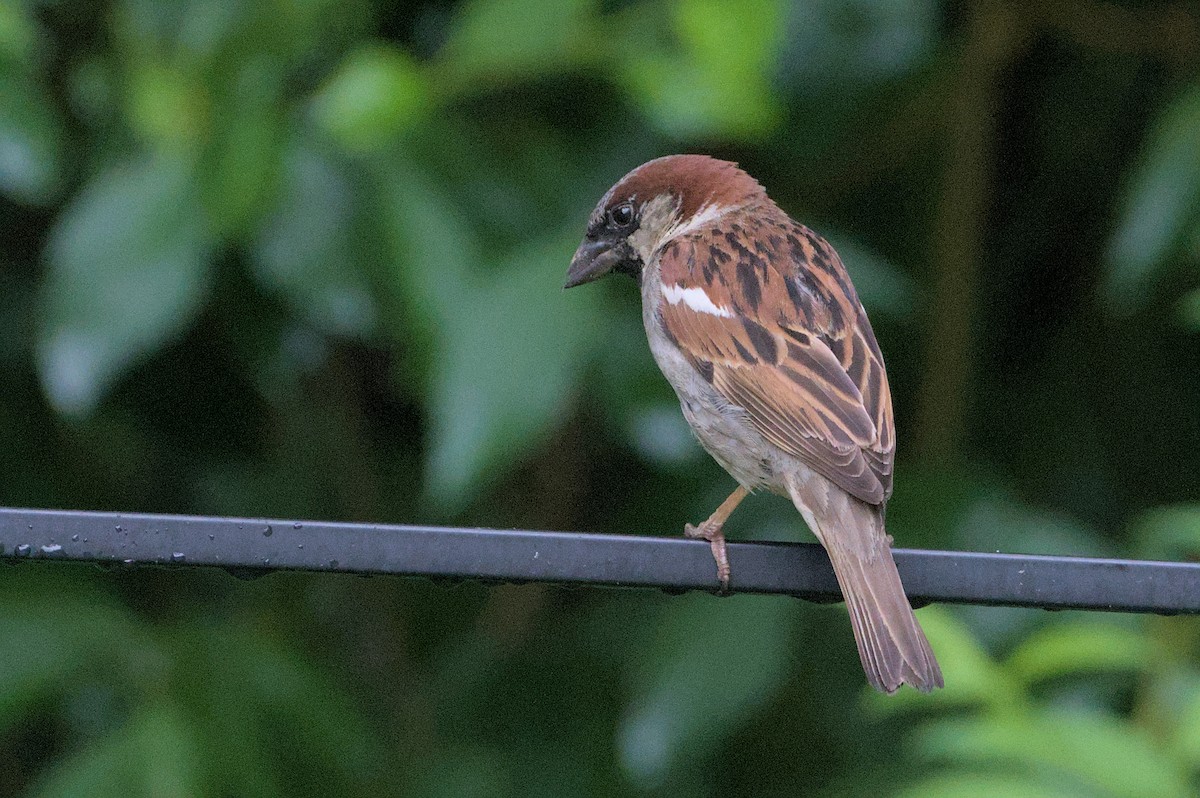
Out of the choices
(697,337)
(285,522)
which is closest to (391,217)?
(697,337)

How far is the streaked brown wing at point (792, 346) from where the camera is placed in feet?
8.75

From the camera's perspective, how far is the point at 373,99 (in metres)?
3.14

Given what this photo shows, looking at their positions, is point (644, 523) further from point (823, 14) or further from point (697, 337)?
point (823, 14)

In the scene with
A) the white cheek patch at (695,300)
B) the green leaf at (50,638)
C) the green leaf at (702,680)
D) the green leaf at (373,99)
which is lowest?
the green leaf at (50,638)

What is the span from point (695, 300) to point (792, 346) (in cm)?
24

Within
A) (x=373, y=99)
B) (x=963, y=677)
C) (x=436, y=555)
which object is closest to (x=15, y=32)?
(x=373, y=99)

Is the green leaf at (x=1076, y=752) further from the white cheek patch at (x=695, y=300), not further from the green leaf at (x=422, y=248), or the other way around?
the green leaf at (x=422, y=248)

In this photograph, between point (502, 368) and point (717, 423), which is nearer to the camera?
point (717, 423)

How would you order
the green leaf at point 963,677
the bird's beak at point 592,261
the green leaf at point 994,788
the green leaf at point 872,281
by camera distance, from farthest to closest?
the green leaf at point 872,281 < the bird's beak at point 592,261 < the green leaf at point 963,677 < the green leaf at point 994,788

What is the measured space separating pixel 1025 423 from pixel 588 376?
138 centimetres

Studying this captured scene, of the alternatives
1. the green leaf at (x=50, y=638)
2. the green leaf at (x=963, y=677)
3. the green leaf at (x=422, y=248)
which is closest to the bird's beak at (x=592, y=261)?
the green leaf at (x=422, y=248)

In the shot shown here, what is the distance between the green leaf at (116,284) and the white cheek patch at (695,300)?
977 mm

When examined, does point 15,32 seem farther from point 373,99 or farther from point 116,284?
point 373,99

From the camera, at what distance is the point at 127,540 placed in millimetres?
1776
